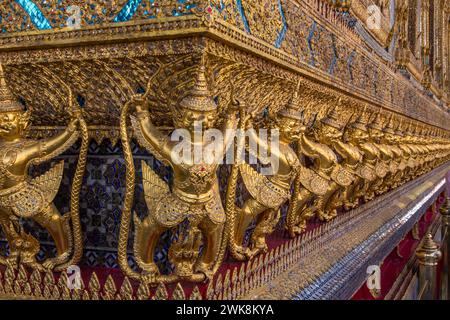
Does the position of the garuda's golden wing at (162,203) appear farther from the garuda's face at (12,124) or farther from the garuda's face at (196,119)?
the garuda's face at (12,124)

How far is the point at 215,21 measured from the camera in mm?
1416

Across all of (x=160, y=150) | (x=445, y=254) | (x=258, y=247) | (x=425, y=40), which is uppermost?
(x=425, y=40)

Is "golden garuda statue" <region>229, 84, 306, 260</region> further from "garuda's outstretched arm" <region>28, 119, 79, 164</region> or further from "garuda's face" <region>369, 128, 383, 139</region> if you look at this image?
"garuda's face" <region>369, 128, 383, 139</region>

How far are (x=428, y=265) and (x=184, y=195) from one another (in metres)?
1.23

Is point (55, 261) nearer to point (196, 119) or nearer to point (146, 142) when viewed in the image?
point (146, 142)

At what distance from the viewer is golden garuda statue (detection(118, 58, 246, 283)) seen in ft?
4.49

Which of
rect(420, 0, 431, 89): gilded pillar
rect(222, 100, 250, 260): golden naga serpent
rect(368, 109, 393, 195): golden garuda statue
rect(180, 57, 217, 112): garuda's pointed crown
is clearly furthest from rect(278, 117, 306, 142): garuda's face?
rect(420, 0, 431, 89): gilded pillar

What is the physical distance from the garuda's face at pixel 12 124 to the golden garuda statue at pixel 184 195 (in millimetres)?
308

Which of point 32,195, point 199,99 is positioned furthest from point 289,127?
point 32,195

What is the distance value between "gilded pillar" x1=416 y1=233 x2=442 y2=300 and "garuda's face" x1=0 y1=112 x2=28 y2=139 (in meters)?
1.57

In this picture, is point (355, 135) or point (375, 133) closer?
point (355, 135)

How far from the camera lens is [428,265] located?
6.95 ft

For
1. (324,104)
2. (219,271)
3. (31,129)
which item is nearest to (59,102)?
(31,129)

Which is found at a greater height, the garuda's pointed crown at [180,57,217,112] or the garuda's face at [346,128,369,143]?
the garuda's pointed crown at [180,57,217,112]
